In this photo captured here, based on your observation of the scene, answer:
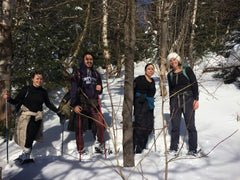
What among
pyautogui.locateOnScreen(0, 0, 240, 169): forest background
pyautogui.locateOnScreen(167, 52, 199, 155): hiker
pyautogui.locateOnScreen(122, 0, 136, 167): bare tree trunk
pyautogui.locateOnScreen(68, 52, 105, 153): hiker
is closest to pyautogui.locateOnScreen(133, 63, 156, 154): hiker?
pyautogui.locateOnScreen(0, 0, 240, 169): forest background

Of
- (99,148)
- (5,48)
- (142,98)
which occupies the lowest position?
(99,148)

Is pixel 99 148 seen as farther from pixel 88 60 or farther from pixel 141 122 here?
pixel 88 60

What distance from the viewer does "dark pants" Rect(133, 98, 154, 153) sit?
410cm

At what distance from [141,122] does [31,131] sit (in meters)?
2.25

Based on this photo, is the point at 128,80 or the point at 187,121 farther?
the point at 187,121

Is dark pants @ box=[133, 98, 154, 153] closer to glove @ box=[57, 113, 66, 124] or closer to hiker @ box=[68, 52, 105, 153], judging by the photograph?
hiker @ box=[68, 52, 105, 153]

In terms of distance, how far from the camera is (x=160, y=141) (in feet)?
15.0

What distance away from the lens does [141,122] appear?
162 inches

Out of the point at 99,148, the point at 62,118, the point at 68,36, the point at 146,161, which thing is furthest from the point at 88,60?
the point at 68,36

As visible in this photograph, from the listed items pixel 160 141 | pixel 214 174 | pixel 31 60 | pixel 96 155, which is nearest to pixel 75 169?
pixel 96 155

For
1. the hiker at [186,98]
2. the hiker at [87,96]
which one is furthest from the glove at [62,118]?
the hiker at [186,98]

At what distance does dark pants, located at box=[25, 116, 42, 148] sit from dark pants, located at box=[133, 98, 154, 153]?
205 centimetres

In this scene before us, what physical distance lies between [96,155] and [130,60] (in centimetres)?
218

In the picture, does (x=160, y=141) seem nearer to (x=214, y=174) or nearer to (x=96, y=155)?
(x=96, y=155)
